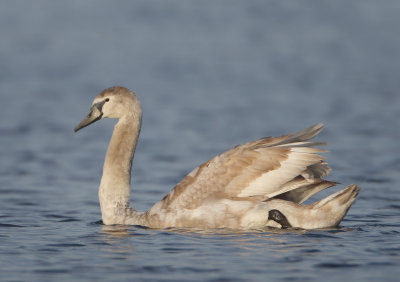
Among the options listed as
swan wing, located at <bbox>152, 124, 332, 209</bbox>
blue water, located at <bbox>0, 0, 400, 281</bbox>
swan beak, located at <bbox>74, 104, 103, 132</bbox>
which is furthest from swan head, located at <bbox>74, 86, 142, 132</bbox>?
blue water, located at <bbox>0, 0, 400, 281</bbox>

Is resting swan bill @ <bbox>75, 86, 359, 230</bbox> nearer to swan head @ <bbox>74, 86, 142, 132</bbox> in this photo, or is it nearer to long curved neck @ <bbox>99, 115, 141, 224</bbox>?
long curved neck @ <bbox>99, 115, 141, 224</bbox>

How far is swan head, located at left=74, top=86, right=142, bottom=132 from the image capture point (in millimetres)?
11039

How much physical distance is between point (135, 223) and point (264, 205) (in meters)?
1.74

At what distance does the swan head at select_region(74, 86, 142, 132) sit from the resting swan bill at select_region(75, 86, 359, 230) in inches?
45.5

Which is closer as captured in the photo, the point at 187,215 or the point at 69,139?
the point at 187,215

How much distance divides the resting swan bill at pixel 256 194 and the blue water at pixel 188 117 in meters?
0.24

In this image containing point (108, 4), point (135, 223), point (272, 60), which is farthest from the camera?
point (108, 4)

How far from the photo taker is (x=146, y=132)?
18.8 meters

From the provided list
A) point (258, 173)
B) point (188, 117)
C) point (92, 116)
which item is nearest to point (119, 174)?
point (92, 116)

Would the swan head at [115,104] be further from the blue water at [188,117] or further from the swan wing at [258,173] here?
the blue water at [188,117]

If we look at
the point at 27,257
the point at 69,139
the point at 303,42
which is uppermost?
the point at 303,42

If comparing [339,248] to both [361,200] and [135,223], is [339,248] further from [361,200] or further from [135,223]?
[361,200]

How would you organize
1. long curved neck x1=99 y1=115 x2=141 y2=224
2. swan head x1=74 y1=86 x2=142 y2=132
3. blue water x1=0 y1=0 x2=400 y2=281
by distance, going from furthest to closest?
swan head x1=74 y1=86 x2=142 y2=132, long curved neck x1=99 y1=115 x2=141 y2=224, blue water x1=0 y1=0 x2=400 y2=281

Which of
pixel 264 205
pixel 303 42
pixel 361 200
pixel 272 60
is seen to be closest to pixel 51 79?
pixel 272 60
